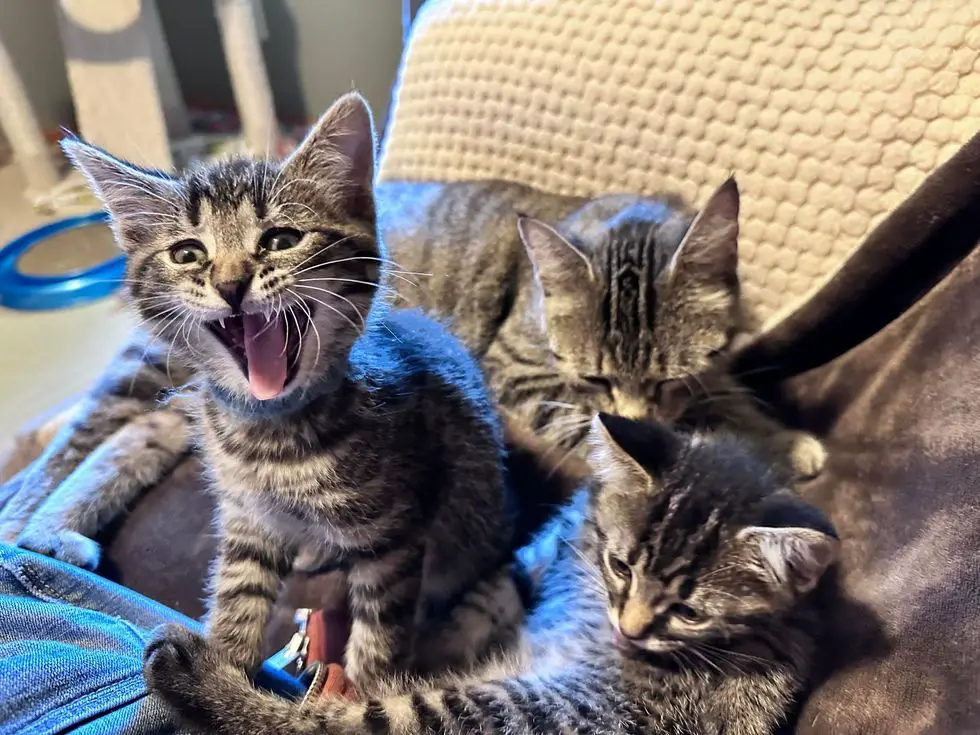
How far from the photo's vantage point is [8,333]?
2.42 meters

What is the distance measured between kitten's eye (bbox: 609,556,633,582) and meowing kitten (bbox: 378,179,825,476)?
0.97ft

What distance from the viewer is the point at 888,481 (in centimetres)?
106

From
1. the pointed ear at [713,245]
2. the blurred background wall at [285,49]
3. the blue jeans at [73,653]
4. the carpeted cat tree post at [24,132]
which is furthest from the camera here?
the blurred background wall at [285,49]

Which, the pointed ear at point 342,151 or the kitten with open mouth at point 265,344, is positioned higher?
the pointed ear at point 342,151

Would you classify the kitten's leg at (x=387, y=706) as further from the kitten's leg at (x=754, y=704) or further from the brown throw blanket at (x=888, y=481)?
the brown throw blanket at (x=888, y=481)

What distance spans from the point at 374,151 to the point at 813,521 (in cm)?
69

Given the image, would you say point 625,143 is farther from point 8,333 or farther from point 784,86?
point 8,333

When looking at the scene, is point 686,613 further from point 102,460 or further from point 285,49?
point 285,49

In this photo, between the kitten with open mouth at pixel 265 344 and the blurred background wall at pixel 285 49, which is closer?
the kitten with open mouth at pixel 265 344

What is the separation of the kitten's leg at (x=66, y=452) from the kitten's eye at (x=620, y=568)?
0.89 meters

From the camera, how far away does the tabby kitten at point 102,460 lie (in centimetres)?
122

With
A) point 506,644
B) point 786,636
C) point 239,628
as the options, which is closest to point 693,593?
point 786,636

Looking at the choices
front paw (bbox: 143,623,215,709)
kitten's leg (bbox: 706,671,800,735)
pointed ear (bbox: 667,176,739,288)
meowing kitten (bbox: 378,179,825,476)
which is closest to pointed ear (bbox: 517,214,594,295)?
meowing kitten (bbox: 378,179,825,476)

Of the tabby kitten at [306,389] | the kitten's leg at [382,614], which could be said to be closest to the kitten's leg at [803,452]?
the tabby kitten at [306,389]
